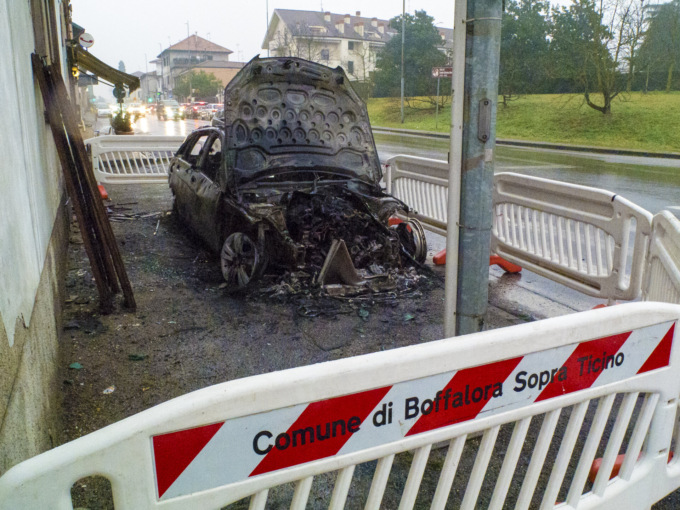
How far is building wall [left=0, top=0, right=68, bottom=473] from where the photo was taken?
2334mm

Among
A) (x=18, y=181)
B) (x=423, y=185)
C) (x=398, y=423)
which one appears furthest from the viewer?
(x=423, y=185)

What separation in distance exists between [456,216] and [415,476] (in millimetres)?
1835

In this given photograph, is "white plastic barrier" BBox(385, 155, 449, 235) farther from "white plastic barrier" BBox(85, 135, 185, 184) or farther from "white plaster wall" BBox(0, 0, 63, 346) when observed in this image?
"white plastic barrier" BBox(85, 135, 185, 184)

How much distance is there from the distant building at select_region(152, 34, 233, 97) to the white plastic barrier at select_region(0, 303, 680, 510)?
12749 cm

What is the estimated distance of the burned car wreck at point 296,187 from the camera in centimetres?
621

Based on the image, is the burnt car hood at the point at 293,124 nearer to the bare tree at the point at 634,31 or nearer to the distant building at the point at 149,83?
the bare tree at the point at 634,31

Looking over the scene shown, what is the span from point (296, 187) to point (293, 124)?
2.81 feet

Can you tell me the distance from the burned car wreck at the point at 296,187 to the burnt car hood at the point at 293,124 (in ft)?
0.04

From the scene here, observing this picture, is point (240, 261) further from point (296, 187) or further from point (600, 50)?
point (600, 50)

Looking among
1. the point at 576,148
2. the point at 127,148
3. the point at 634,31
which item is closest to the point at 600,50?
Result: the point at 634,31

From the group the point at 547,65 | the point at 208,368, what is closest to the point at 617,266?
the point at 208,368

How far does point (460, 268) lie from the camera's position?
11.3 ft

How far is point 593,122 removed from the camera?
29.5m

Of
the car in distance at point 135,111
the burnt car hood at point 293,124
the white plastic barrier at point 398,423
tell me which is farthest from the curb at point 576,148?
the car in distance at point 135,111
